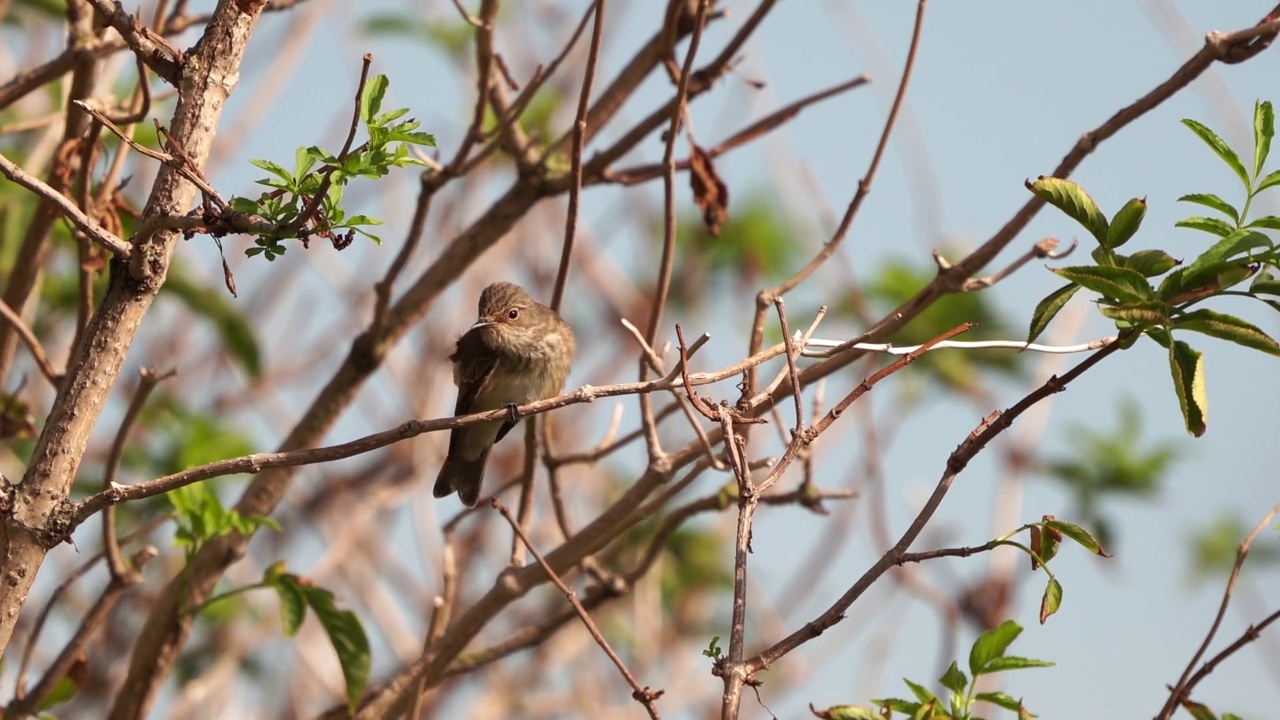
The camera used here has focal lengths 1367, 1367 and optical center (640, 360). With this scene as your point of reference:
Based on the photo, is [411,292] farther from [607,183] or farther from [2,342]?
[2,342]

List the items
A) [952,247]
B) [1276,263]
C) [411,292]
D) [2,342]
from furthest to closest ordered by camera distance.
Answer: [952,247] < [411,292] < [2,342] < [1276,263]

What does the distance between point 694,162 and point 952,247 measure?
3.90m

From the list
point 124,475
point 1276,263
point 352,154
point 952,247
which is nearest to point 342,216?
point 352,154

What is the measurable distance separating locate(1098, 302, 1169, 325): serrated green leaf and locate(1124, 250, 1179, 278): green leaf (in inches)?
3.1

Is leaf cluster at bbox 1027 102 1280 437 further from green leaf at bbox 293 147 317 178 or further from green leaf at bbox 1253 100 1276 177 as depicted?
green leaf at bbox 293 147 317 178

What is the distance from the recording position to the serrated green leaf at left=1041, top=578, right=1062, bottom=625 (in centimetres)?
278

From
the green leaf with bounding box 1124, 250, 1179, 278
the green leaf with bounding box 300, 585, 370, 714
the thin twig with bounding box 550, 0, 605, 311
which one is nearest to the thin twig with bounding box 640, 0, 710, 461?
the thin twig with bounding box 550, 0, 605, 311

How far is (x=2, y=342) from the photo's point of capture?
14.4ft

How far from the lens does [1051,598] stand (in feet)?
9.19

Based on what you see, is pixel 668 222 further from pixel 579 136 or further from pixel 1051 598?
pixel 1051 598

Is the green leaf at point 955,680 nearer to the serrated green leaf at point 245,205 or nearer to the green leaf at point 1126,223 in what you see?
the green leaf at point 1126,223

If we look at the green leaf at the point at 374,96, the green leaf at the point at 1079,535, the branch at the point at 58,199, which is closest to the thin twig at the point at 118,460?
the branch at the point at 58,199

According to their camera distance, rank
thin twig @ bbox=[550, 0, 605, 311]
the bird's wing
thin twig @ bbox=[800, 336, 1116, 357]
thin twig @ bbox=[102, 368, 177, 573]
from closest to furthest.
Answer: thin twig @ bbox=[800, 336, 1116, 357] → thin twig @ bbox=[102, 368, 177, 573] → thin twig @ bbox=[550, 0, 605, 311] → the bird's wing

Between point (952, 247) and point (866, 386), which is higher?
point (952, 247)
